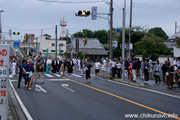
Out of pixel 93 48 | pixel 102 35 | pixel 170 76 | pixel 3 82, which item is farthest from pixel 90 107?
pixel 102 35

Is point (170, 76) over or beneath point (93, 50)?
beneath

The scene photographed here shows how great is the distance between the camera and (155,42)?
119ft

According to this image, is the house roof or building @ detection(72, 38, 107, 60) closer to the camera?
building @ detection(72, 38, 107, 60)

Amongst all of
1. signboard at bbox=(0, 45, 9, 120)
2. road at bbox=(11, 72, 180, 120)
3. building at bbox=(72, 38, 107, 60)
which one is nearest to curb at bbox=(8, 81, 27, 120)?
road at bbox=(11, 72, 180, 120)

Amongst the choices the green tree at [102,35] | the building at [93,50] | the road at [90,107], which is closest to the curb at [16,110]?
the road at [90,107]

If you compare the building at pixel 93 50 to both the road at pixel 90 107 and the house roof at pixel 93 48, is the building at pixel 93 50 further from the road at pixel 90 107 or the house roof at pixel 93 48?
the road at pixel 90 107

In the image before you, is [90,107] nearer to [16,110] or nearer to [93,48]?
[16,110]

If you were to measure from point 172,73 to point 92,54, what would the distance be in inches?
1997

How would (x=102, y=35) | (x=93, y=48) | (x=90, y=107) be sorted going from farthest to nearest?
(x=102, y=35) < (x=93, y=48) < (x=90, y=107)

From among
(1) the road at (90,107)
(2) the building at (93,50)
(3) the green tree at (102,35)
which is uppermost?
(3) the green tree at (102,35)

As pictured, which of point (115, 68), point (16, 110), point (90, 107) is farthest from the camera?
point (115, 68)

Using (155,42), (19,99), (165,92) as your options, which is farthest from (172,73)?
(155,42)

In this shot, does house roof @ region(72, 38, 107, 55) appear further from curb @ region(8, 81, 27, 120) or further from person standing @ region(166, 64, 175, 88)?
curb @ region(8, 81, 27, 120)

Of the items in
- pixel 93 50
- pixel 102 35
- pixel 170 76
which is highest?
pixel 102 35
